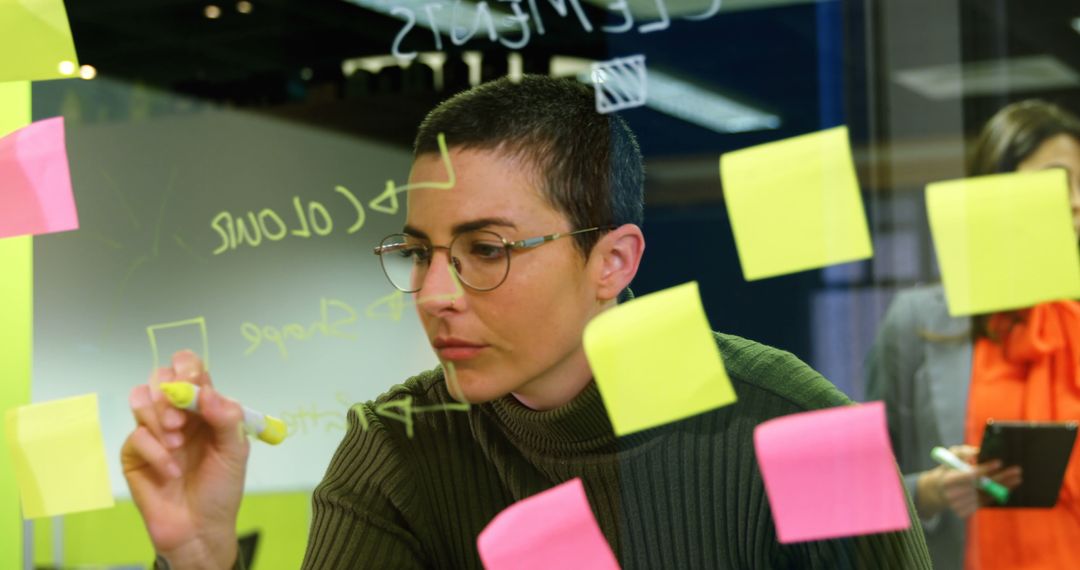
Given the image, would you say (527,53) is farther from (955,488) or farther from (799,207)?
(955,488)

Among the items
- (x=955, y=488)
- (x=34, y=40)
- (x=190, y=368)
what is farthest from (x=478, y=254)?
(x=34, y=40)

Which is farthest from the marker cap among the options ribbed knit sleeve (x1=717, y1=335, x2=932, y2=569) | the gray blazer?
the gray blazer

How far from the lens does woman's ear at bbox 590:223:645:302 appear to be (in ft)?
3.32

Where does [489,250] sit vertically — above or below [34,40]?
below

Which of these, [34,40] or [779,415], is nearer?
[779,415]

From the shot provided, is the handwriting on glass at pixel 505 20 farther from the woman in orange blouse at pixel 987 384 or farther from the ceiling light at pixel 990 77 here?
the woman in orange blouse at pixel 987 384

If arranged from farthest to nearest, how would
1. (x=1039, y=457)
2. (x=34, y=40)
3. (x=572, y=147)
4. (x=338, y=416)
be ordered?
(x=34, y=40) < (x=338, y=416) < (x=572, y=147) < (x=1039, y=457)

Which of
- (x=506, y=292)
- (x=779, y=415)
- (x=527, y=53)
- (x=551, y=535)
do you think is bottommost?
(x=551, y=535)

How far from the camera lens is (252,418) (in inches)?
44.8

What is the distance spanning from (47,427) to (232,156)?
0.36 m

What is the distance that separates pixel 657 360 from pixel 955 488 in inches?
10.6

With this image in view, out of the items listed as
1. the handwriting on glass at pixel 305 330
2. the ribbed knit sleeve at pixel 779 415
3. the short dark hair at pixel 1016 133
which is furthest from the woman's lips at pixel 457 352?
the short dark hair at pixel 1016 133

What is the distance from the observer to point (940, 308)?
3.11 feet

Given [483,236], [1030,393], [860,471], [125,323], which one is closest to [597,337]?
[483,236]
